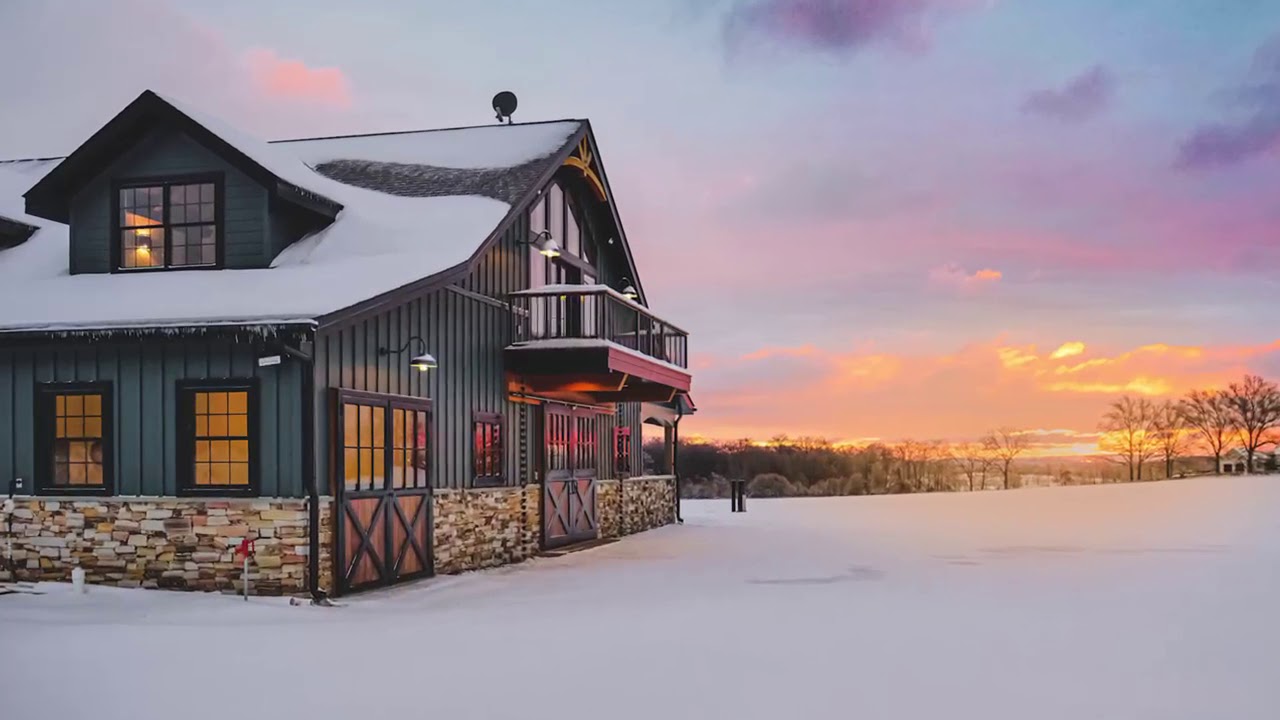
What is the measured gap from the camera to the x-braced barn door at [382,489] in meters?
14.5

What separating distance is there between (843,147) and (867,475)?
1380 inches

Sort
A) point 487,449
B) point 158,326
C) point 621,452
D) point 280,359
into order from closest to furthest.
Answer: point 158,326
point 280,359
point 487,449
point 621,452

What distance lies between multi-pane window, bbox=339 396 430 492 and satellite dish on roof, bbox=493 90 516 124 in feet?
30.7

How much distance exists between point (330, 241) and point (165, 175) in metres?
2.33

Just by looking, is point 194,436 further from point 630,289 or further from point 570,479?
point 630,289

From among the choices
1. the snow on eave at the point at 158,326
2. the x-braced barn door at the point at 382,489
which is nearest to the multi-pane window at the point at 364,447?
the x-braced barn door at the point at 382,489

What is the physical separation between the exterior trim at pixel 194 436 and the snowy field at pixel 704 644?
4.17 ft

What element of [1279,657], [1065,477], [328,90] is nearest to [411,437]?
[1279,657]

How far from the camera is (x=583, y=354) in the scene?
18969mm

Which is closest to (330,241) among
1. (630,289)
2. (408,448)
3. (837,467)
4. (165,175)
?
(165,175)

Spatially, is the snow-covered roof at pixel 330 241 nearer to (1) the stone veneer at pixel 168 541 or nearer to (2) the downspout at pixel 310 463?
(2) the downspout at pixel 310 463

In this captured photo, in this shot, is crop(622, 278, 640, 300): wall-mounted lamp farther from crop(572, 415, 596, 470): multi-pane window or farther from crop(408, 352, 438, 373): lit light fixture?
crop(408, 352, 438, 373): lit light fixture

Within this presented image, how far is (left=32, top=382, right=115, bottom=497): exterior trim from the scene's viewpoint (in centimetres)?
1445

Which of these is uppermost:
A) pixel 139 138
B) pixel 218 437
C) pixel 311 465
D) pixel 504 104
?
pixel 504 104
